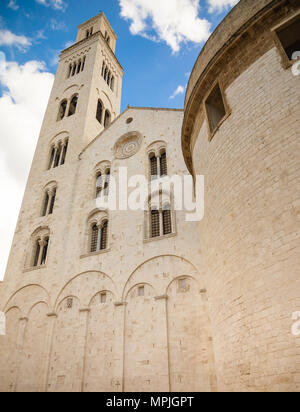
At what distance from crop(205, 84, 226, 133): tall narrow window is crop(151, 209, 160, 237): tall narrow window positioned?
18.2 feet

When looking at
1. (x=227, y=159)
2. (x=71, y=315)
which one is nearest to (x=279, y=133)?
(x=227, y=159)

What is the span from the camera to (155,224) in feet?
44.9

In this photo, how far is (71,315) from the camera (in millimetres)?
13398

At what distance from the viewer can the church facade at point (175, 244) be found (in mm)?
6129

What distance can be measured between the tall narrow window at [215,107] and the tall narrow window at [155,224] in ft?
18.2

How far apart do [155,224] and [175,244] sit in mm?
1704

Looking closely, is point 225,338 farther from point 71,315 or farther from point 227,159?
point 71,315

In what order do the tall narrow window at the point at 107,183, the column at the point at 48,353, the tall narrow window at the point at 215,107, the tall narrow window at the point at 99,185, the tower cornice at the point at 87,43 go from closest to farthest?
the tall narrow window at the point at 215,107 → the column at the point at 48,353 → the tall narrow window at the point at 107,183 → the tall narrow window at the point at 99,185 → the tower cornice at the point at 87,43

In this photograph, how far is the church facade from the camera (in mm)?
6129

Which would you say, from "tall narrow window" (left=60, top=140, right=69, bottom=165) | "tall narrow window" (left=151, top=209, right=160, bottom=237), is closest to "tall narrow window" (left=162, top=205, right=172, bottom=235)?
"tall narrow window" (left=151, top=209, right=160, bottom=237)

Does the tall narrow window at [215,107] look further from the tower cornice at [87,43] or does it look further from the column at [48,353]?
the tower cornice at [87,43]

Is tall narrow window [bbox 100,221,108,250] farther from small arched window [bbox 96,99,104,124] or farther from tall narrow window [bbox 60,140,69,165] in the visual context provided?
small arched window [bbox 96,99,104,124]

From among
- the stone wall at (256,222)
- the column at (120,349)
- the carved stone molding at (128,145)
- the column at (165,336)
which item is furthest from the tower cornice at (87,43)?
the column at (165,336)

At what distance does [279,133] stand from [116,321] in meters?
Answer: 9.07
